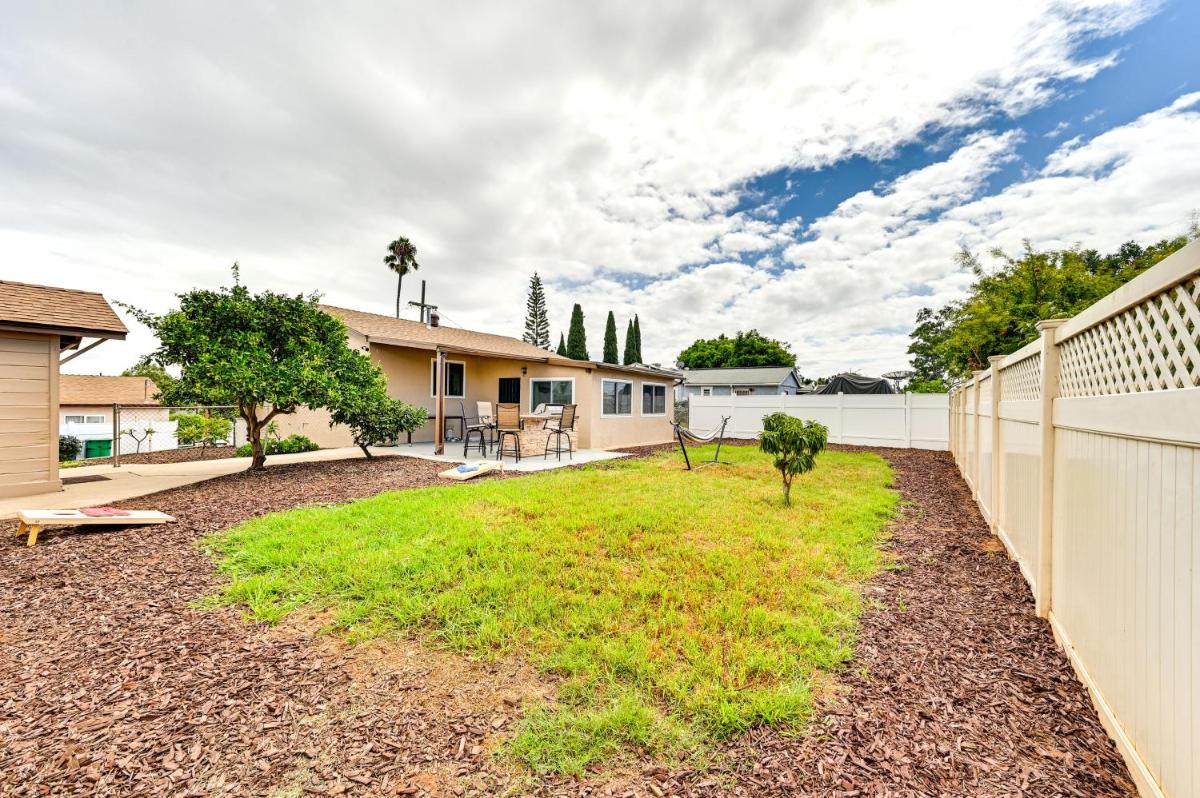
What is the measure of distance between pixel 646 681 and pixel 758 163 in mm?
11604

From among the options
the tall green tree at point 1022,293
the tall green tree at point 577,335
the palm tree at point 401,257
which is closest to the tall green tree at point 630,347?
the tall green tree at point 577,335

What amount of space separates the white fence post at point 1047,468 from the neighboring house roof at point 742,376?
90.4 feet

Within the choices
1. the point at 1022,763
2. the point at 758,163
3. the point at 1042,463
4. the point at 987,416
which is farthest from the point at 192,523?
the point at 758,163

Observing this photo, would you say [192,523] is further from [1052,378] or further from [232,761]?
[1052,378]

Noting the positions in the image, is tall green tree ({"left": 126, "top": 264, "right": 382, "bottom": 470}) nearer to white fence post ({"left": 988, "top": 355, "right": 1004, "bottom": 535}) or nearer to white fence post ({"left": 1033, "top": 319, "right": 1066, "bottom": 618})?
white fence post ({"left": 1033, "top": 319, "right": 1066, "bottom": 618})

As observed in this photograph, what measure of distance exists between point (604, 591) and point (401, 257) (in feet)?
100

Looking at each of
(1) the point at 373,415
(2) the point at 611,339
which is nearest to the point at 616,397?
(1) the point at 373,415

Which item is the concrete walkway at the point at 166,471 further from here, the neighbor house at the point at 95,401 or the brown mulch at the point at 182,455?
the neighbor house at the point at 95,401

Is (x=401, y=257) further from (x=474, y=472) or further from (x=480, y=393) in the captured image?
(x=474, y=472)

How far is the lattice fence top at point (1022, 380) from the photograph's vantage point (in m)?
3.19

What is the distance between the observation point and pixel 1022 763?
1785 millimetres

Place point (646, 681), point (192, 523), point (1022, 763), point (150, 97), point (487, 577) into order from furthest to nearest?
point (150, 97)
point (192, 523)
point (487, 577)
point (646, 681)
point (1022, 763)

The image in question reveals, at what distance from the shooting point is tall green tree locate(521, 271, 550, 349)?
41.8 metres

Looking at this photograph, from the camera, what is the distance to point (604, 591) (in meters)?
3.36
